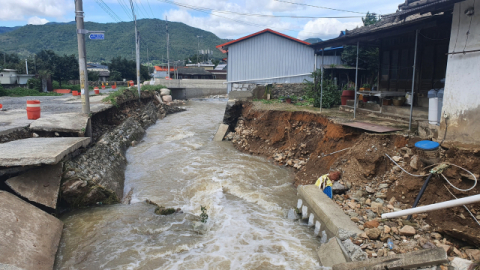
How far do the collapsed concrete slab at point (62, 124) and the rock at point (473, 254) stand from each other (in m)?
9.61

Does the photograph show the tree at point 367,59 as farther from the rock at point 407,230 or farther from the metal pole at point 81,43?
the metal pole at point 81,43

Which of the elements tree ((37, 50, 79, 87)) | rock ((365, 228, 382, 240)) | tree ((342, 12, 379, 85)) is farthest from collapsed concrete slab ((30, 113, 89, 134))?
tree ((37, 50, 79, 87))

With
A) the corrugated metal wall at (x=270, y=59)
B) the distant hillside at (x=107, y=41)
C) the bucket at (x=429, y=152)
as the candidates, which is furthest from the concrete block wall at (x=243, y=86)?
the distant hillside at (x=107, y=41)

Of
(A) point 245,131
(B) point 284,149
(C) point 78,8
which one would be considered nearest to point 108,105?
(C) point 78,8

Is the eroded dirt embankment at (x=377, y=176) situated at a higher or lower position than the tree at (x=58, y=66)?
lower

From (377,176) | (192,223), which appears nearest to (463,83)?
(377,176)

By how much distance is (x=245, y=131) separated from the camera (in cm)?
1393

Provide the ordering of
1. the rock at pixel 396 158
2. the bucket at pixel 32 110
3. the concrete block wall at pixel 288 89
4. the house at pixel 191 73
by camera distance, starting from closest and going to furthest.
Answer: the rock at pixel 396 158 < the bucket at pixel 32 110 < the concrete block wall at pixel 288 89 < the house at pixel 191 73

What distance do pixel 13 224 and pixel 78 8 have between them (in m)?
7.76

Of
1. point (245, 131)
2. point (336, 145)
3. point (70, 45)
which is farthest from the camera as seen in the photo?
point (70, 45)

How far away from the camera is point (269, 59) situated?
19594 mm

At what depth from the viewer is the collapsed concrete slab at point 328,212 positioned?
5.00m

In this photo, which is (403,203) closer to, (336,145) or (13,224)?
(336,145)

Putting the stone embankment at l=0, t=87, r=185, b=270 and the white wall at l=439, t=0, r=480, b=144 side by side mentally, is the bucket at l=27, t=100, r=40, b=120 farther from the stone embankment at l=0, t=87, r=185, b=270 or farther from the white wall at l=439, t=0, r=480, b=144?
the white wall at l=439, t=0, r=480, b=144
